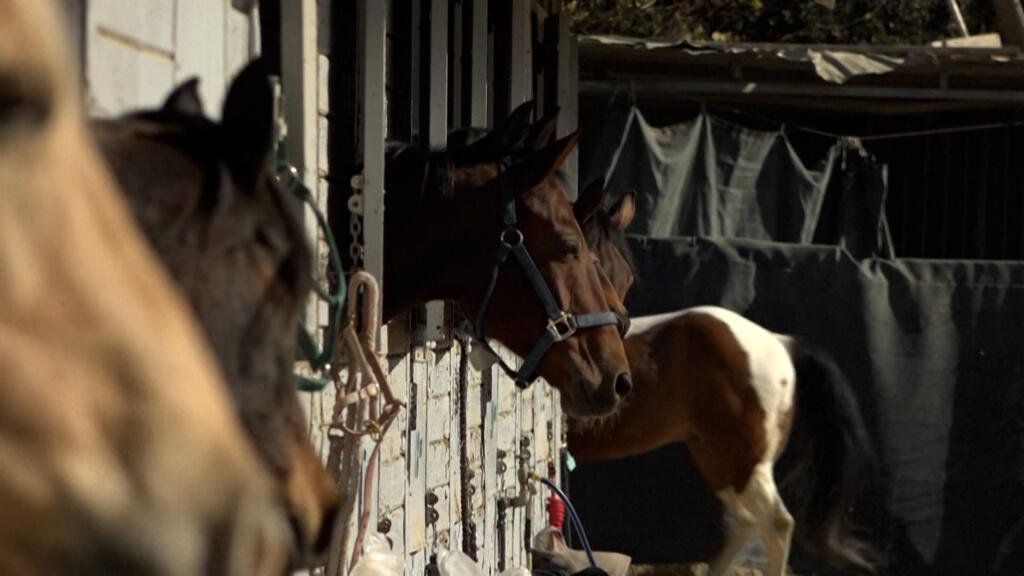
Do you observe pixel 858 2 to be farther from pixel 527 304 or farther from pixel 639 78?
pixel 527 304

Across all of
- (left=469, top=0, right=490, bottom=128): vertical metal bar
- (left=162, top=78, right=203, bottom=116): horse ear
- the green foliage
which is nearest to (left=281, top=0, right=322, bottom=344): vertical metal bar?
(left=162, top=78, right=203, bottom=116): horse ear

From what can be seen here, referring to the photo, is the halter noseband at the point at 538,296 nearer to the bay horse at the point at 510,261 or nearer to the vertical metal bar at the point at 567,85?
the bay horse at the point at 510,261

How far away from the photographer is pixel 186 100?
2.48m

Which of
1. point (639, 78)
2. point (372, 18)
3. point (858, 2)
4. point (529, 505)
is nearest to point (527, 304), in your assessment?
point (372, 18)

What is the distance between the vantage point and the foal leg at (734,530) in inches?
349

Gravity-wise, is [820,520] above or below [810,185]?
below

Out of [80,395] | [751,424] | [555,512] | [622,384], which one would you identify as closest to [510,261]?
[622,384]

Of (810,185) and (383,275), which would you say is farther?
(810,185)

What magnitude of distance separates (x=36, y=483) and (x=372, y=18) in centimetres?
351

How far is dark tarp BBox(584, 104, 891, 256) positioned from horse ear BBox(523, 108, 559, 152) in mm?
5218

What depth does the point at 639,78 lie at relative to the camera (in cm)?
1061

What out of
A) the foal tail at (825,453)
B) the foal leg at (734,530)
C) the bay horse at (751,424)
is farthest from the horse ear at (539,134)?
the foal leg at (734,530)

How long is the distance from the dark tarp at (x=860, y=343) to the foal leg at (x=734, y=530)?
0.82 metres

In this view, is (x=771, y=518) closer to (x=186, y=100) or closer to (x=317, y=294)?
(x=317, y=294)
